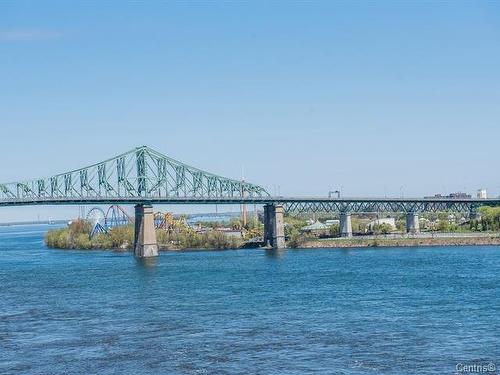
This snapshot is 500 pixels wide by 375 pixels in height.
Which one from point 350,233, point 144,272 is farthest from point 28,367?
point 350,233

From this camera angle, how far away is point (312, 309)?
47594mm

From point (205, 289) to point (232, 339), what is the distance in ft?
75.5

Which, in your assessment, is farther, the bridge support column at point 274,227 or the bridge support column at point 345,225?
the bridge support column at point 345,225

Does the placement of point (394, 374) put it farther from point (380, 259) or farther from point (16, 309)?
point (380, 259)

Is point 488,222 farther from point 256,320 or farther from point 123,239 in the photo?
point 256,320

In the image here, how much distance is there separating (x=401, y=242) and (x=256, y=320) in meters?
74.9

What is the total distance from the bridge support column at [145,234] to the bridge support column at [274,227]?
18538 millimetres

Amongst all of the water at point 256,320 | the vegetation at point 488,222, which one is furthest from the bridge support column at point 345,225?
the water at point 256,320

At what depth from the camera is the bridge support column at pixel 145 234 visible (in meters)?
109

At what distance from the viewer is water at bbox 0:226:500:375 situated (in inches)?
1298

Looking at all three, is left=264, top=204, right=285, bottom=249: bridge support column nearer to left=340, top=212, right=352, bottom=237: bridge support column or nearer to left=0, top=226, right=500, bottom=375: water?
left=340, top=212, right=352, bottom=237: bridge support column

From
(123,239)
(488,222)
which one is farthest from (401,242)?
(123,239)

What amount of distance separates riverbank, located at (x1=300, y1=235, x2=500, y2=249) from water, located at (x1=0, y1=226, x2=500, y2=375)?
3229 centimetres

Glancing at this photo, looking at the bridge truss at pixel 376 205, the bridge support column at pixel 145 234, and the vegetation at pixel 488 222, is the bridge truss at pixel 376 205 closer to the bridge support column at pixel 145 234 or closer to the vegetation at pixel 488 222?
the vegetation at pixel 488 222
